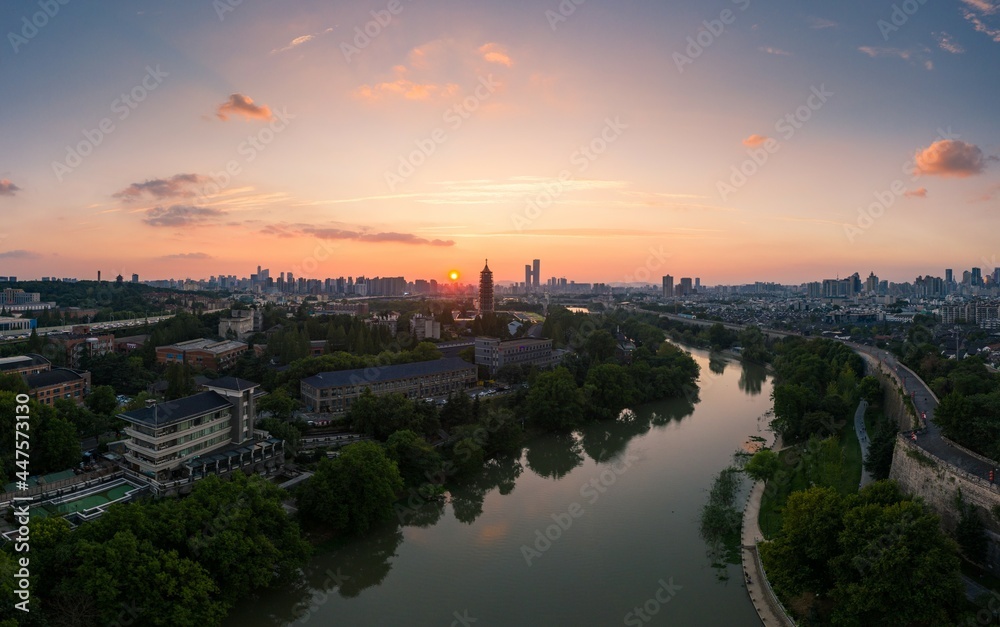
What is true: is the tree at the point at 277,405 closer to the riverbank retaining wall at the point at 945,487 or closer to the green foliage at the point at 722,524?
the green foliage at the point at 722,524

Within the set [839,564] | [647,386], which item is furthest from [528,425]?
[839,564]

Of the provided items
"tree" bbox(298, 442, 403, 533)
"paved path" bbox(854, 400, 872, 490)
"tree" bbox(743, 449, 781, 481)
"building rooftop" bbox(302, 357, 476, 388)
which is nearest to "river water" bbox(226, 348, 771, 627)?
"tree" bbox(298, 442, 403, 533)

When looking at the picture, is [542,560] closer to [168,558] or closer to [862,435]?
[168,558]

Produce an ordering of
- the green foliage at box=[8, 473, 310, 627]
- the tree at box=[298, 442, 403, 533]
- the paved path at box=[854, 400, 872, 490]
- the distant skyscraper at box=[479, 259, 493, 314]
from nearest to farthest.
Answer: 1. the green foliage at box=[8, 473, 310, 627]
2. the tree at box=[298, 442, 403, 533]
3. the paved path at box=[854, 400, 872, 490]
4. the distant skyscraper at box=[479, 259, 493, 314]

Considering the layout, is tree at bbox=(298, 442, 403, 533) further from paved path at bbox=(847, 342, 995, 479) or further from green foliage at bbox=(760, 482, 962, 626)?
paved path at bbox=(847, 342, 995, 479)

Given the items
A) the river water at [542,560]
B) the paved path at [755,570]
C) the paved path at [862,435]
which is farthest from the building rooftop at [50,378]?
the paved path at [862,435]

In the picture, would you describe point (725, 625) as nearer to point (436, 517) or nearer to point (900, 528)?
point (900, 528)
